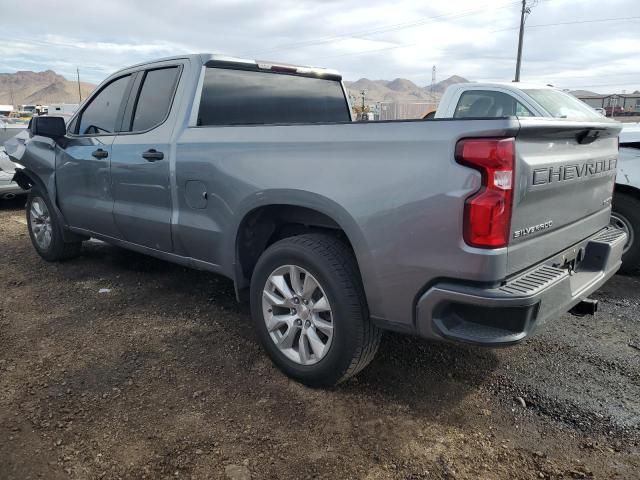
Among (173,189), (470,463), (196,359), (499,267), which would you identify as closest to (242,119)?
(173,189)

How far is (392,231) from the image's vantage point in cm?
248

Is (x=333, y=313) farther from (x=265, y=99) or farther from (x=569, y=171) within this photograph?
(x=265, y=99)

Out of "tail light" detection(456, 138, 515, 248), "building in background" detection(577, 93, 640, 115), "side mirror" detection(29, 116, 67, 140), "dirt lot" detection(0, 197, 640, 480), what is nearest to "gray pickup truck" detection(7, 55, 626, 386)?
"tail light" detection(456, 138, 515, 248)

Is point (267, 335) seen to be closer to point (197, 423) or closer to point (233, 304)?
point (197, 423)

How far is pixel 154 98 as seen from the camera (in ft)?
13.4

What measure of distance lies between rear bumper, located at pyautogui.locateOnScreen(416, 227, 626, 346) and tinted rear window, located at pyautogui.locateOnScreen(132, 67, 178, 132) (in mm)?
2553

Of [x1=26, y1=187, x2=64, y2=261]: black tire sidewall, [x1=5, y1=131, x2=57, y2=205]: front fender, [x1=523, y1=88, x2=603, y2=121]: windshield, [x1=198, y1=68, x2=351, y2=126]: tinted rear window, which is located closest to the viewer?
[x1=198, y1=68, x2=351, y2=126]: tinted rear window

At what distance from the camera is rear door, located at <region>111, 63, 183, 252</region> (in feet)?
12.5

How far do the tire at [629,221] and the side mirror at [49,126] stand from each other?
5.30m

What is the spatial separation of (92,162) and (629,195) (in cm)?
494

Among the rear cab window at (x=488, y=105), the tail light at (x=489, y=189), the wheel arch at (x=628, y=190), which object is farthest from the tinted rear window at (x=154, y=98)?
the wheel arch at (x=628, y=190)

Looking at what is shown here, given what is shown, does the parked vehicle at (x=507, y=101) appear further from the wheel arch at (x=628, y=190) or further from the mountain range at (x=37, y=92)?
the mountain range at (x=37, y=92)

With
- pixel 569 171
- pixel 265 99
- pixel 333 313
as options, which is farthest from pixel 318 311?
pixel 265 99

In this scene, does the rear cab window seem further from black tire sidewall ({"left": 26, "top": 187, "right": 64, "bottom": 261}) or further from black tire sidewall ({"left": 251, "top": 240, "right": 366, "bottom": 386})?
black tire sidewall ({"left": 26, "top": 187, "right": 64, "bottom": 261})
